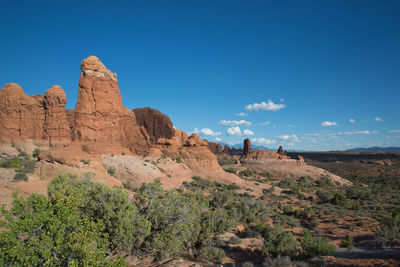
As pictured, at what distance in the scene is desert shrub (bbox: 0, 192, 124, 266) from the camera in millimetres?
5129

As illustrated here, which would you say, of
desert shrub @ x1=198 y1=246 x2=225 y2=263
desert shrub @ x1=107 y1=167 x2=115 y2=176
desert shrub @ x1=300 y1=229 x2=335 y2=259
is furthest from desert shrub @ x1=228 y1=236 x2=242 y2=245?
desert shrub @ x1=107 y1=167 x2=115 y2=176

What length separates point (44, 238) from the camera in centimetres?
537

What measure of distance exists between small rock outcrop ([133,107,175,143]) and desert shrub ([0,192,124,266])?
135ft

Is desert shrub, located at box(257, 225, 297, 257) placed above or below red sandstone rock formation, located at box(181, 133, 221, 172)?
below

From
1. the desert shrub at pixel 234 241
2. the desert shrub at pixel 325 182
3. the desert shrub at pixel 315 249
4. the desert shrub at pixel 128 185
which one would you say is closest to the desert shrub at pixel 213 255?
the desert shrub at pixel 234 241

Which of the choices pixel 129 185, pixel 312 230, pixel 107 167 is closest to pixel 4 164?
pixel 107 167

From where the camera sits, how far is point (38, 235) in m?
5.67

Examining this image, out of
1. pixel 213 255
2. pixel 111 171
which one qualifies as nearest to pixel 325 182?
pixel 213 255

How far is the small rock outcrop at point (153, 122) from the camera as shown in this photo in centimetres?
4731

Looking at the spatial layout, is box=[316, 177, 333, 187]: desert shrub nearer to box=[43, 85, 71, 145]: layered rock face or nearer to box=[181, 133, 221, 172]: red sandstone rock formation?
box=[181, 133, 221, 172]: red sandstone rock formation

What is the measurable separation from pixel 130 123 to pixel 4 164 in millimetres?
17318

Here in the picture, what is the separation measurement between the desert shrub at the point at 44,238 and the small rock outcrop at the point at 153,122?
135 feet

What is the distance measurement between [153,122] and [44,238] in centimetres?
4322

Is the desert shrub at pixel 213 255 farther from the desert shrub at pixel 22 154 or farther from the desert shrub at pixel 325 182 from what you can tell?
the desert shrub at pixel 325 182
